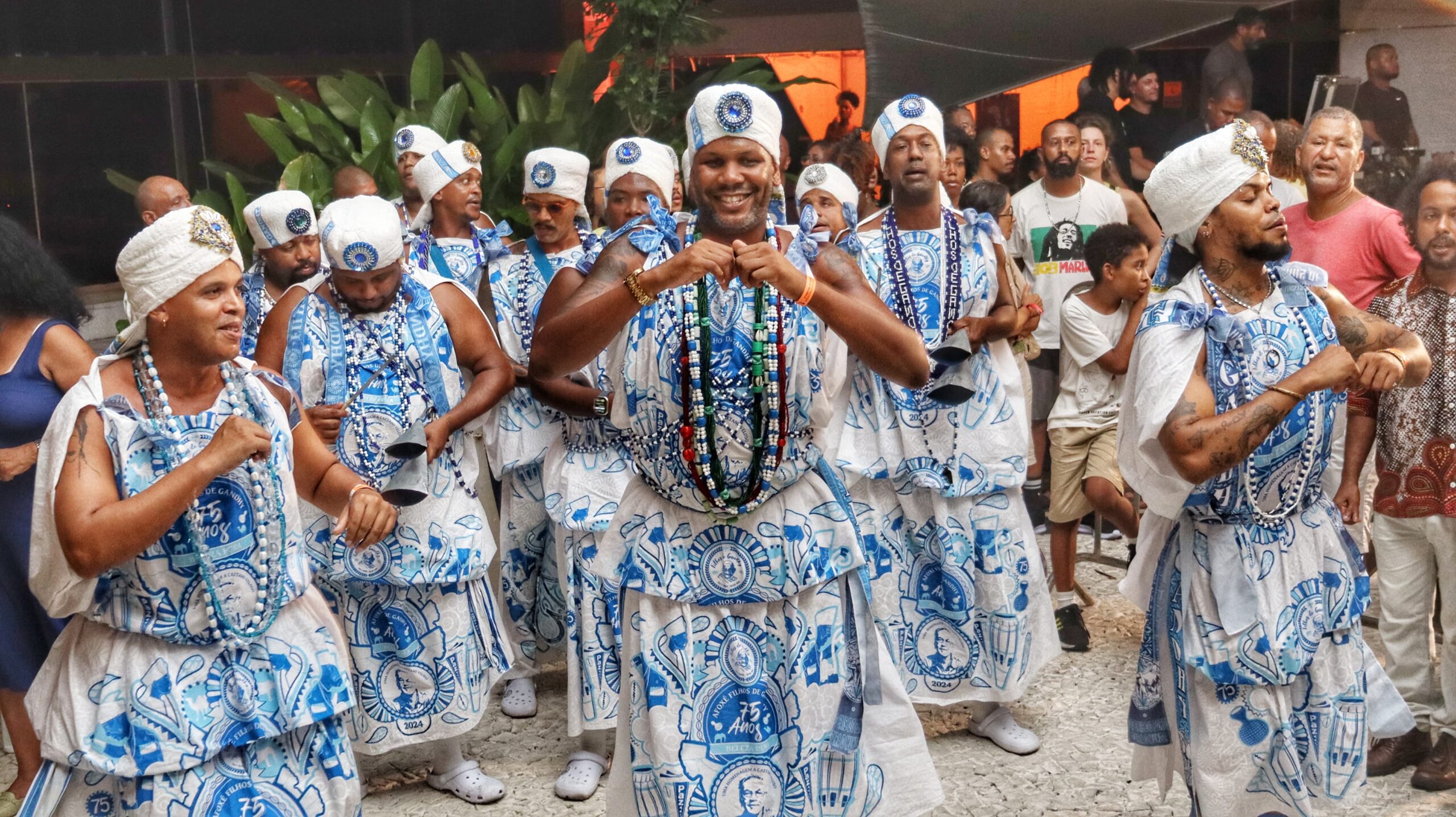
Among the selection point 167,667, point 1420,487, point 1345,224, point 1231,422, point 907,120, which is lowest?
point 1420,487

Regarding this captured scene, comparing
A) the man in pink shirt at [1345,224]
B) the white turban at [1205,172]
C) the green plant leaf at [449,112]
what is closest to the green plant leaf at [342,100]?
the green plant leaf at [449,112]

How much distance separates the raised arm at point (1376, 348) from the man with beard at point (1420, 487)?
36.6 inches

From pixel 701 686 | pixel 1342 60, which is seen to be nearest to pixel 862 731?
pixel 701 686

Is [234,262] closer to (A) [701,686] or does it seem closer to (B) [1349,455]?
(A) [701,686]

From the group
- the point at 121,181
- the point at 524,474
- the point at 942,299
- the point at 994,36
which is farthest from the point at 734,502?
the point at 994,36

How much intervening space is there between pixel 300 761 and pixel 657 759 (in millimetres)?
902

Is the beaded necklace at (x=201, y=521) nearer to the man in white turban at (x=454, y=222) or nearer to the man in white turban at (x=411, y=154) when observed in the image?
the man in white turban at (x=454, y=222)

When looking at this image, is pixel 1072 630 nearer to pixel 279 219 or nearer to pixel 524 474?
pixel 524 474

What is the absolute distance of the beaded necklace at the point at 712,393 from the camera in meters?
3.54

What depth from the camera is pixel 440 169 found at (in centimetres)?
648

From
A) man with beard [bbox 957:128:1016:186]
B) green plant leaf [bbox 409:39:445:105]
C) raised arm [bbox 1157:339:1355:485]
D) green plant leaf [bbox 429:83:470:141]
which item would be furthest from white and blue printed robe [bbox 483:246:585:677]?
green plant leaf [bbox 409:39:445:105]

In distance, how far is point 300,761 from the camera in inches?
138

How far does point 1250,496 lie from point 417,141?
14.8 ft

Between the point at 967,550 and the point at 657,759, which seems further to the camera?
the point at 967,550
